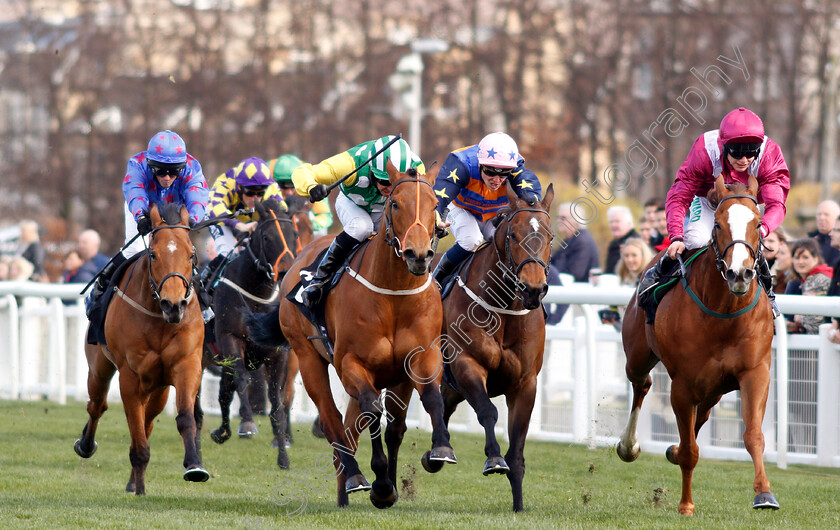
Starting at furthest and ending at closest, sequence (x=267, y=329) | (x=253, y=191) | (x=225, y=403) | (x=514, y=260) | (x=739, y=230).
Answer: (x=253, y=191), (x=225, y=403), (x=267, y=329), (x=514, y=260), (x=739, y=230)

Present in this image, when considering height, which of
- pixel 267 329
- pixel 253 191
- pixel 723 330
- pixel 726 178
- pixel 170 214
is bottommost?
pixel 267 329

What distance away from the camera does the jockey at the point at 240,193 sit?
32.1 feet

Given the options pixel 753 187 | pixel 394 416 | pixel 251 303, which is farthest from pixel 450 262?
pixel 251 303

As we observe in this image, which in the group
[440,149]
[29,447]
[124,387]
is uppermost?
[440,149]

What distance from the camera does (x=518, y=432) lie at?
668cm

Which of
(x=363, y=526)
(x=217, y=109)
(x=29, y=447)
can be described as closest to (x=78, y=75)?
(x=217, y=109)

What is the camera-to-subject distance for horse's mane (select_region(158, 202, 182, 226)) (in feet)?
23.0

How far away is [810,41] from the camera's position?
2169 centimetres

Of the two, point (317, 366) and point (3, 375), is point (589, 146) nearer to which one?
point (3, 375)

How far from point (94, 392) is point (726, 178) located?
14.1ft

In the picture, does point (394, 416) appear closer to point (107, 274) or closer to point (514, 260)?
point (514, 260)

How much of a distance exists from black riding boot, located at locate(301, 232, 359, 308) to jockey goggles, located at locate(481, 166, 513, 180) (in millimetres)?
861

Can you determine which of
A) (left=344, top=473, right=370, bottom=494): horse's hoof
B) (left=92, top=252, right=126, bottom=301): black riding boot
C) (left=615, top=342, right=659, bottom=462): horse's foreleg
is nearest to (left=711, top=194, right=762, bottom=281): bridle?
(left=615, top=342, right=659, bottom=462): horse's foreleg

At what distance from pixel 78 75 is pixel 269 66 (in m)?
3.90
